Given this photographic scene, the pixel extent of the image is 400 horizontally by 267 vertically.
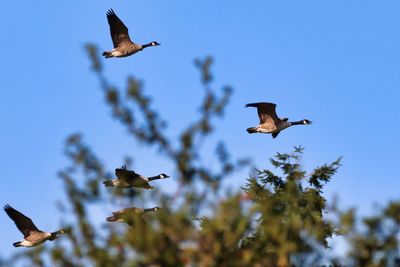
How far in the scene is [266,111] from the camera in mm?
26031

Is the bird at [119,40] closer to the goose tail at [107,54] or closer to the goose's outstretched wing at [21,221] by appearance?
the goose tail at [107,54]

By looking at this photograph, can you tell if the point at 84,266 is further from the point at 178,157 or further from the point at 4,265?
the point at 178,157

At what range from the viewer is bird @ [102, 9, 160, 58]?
25953 millimetres

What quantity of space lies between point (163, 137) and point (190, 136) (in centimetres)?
105

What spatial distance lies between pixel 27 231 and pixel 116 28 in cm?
749

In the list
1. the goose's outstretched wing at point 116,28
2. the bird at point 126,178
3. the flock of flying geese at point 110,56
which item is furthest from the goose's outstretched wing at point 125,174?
the goose's outstretched wing at point 116,28

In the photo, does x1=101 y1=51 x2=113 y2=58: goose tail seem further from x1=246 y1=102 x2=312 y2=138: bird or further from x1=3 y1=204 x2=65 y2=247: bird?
x1=3 y1=204 x2=65 y2=247: bird

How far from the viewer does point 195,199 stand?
41.2 feet

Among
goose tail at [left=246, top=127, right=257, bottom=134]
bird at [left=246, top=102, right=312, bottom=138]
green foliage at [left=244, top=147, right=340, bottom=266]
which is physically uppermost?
bird at [left=246, top=102, right=312, bottom=138]

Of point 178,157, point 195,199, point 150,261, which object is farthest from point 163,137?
point 150,261

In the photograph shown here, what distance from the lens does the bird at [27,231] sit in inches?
1005

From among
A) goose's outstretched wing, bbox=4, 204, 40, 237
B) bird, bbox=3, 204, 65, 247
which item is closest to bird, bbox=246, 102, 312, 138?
bird, bbox=3, 204, 65, 247

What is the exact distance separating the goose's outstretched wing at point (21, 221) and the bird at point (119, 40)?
5.99 m

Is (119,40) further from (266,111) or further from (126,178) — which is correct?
(126,178)
